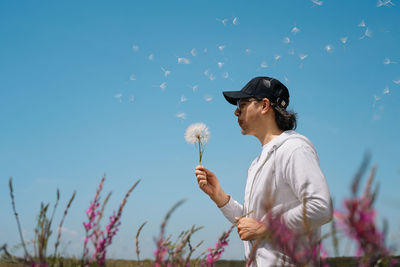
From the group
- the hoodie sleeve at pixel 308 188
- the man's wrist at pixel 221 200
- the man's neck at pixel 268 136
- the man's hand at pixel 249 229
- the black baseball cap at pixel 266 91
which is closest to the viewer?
the hoodie sleeve at pixel 308 188

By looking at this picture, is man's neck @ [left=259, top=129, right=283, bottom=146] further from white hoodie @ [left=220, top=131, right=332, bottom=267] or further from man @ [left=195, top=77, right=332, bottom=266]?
white hoodie @ [left=220, top=131, right=332, bottom=267]

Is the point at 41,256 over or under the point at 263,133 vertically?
under

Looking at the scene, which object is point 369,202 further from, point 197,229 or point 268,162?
point 268,162

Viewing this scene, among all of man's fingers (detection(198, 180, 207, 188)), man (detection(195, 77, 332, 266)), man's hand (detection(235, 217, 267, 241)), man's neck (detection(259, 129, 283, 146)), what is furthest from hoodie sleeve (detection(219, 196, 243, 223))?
man's hand (detection(235, 217, 267, 241))

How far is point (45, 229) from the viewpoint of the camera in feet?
5.94

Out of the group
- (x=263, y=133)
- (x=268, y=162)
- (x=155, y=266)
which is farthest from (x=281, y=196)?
(x=155, y=266)

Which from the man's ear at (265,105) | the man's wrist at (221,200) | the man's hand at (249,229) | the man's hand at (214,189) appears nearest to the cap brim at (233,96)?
the man's ear at (265,105)

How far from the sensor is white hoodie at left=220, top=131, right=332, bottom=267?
11.4 feet

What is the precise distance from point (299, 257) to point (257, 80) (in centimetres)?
389

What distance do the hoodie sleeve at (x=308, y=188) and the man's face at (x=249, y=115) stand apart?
0.89 metres

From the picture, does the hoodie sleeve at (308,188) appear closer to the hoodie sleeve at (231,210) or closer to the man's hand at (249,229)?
the man's hand at (249,229)

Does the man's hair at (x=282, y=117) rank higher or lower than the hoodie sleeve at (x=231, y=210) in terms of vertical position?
higher

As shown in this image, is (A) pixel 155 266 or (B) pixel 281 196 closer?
A: (A) pixel 155 266

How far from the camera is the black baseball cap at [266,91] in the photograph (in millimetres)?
4770
